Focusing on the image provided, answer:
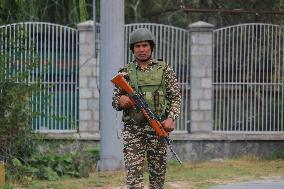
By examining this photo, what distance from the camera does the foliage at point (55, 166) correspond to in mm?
10938

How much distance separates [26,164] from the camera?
11023 mm

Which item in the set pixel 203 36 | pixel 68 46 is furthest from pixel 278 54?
pixel 68 46

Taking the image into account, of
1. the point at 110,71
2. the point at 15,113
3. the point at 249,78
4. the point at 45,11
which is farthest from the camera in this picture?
the point at 45,11

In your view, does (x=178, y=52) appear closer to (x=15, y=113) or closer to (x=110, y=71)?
(x=110, y=71)

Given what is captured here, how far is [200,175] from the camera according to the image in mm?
11258

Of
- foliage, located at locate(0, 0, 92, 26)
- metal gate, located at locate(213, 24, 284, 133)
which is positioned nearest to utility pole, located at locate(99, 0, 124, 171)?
foliage, located at locate(0, 0, 92, 26)

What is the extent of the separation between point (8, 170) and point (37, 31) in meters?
4.15

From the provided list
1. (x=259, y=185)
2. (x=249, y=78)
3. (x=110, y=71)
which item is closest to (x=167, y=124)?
(x=259, y=185)

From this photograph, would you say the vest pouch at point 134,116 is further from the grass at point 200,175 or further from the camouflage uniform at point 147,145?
the grass at point 200,175

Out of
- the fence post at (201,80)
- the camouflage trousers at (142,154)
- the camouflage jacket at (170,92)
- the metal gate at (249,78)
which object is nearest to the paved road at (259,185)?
the camouflage trousers at (142,154)

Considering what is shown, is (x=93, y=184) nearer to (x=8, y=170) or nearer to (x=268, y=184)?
(x=8, y=170)

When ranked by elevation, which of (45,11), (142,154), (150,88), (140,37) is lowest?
(142,154)

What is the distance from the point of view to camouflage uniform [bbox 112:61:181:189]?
6949 mm

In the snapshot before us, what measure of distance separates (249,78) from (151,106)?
7565 mm
